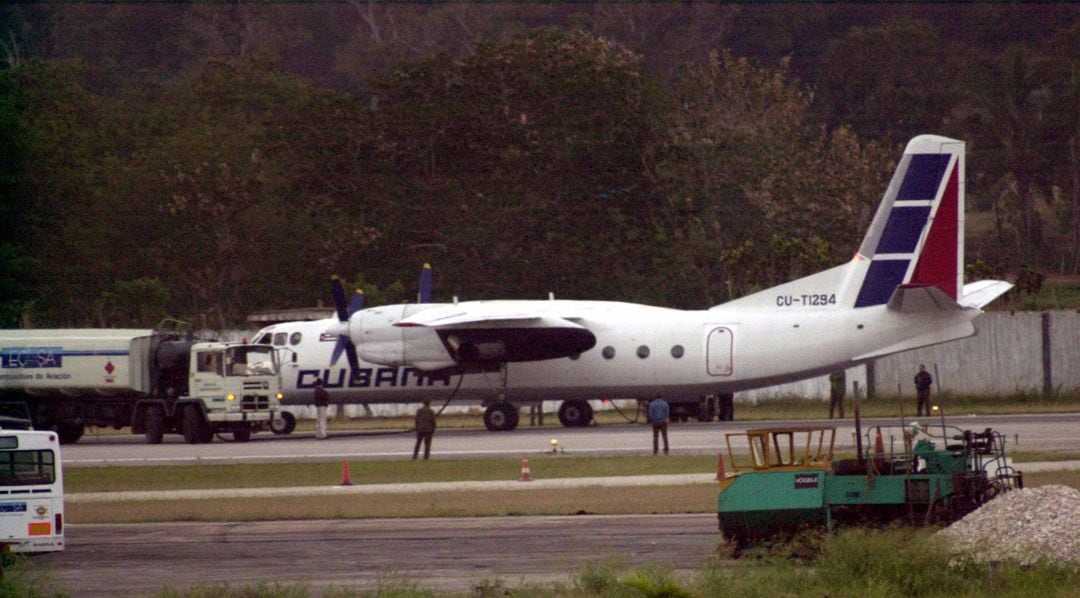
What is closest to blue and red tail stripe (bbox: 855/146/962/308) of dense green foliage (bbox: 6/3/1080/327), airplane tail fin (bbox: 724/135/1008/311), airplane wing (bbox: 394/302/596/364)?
airplane tail fin (bbox: 724/135/1008/311)

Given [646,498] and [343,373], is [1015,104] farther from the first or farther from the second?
[646,498]

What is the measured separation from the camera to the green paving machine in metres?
17.6

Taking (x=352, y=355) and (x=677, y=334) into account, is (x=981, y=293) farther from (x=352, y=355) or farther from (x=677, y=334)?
(x=352, y=355)

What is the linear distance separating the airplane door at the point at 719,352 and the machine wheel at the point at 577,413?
493 cm

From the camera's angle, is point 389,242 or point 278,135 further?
point 278,135

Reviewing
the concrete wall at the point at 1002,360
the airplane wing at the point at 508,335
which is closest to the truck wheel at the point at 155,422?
the airplane wing at the point at 508,335

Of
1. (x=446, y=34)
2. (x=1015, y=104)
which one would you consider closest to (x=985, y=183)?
(x=1015, y=104)

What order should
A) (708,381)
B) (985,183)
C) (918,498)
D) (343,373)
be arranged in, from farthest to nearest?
(985,183)
(343,373)
(708,381)
(918,498)

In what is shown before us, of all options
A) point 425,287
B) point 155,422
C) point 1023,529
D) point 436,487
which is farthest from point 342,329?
point 1023,529

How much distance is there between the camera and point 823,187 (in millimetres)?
74438

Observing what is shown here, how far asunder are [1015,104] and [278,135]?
3787 centimetres

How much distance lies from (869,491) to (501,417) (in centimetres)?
2767

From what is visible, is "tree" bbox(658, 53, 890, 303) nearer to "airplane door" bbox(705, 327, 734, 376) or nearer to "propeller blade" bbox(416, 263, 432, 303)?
"propeller blade" bbox(416, 263, 432, 303)

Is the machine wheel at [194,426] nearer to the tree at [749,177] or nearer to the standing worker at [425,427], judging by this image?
the standing worker at [425,427]
